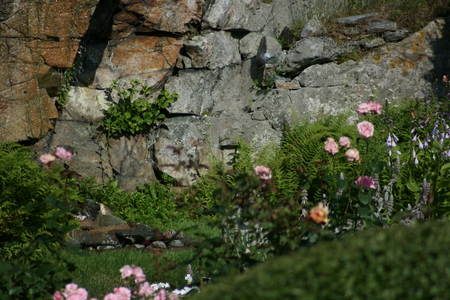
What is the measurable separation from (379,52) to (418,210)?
15.9 feet

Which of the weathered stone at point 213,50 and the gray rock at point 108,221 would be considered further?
the weathered stone at point 213,50

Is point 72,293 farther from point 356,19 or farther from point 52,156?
point 356,19

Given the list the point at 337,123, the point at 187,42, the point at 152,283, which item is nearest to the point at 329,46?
the point at 337,123

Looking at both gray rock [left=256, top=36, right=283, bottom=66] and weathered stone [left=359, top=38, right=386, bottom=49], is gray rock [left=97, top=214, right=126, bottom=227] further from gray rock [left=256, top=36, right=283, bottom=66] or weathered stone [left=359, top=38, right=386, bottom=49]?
weathered stone [left=359, top=38, right=386, bottom=49]

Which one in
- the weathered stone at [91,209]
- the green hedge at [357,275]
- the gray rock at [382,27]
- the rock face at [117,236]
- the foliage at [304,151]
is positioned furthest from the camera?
the gray rock at [382,27]

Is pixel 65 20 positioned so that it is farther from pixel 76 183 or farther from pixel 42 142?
pixel 76 183

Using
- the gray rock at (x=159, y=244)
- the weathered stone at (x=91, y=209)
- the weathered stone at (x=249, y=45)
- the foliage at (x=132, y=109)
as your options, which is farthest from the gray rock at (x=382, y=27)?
the weathered stone at (x=91, y=209)

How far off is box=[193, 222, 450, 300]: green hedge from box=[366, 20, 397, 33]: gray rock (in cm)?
667

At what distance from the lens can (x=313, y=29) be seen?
7.50 meters

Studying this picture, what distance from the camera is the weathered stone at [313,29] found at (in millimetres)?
7484

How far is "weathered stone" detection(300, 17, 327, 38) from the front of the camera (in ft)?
24.6

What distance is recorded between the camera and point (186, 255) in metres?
4.26

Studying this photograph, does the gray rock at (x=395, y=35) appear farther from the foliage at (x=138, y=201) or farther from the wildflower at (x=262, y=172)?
the wildflower at (x=262, y=172)

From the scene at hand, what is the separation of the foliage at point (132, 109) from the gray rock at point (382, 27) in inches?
144
